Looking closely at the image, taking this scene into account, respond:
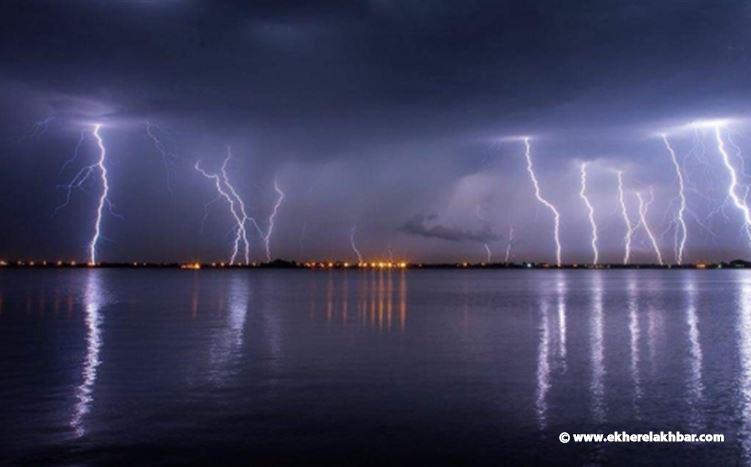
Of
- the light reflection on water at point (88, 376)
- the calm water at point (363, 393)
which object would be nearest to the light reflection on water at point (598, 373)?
the calm water at point (363, 393)

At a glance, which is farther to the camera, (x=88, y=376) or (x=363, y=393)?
(x=88, y=376)

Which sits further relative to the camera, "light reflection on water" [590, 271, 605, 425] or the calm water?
"light reflection on water" [590, 271, 605, 425]

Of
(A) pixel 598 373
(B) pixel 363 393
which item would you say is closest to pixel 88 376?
(B) pixel 363 393

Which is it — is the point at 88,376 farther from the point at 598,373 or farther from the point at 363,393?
the point at 598,373

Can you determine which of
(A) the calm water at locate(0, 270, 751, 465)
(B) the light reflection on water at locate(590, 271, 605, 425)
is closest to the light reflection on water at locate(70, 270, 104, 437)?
(A) the calm water at locate(0, 270, 751, 465)

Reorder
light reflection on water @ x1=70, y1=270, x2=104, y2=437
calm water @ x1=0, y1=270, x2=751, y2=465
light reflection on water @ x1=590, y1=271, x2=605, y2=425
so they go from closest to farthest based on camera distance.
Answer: calm water @ x1=0, y1=270, x2=751, y2=465 < light reflection on water @ x1=70, y1=270, x2=104, y2=437 < light reflection on water @ x1=590, y1=271, x2=605, y2=425

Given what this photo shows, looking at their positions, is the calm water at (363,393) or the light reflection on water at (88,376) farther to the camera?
the light reflection on water at (88,376)

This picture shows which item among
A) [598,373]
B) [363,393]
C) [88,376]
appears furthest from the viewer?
[598,373]

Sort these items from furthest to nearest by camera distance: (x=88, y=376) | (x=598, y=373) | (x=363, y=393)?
(x=598, y=373), (x=88, y=376), (x=363, y=393)

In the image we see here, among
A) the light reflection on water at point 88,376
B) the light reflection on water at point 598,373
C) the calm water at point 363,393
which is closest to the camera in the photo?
the calm water at point 363,393

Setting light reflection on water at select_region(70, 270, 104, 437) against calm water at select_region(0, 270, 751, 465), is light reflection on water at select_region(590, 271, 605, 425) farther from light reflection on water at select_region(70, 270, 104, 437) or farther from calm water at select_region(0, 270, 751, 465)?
light reflection on water at select_region(70, 270, 104, 437)

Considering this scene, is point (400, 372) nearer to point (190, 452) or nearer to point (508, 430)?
point (508, 430)

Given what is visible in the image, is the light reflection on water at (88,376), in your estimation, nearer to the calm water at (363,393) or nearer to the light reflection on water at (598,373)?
the calm water at (363,393)

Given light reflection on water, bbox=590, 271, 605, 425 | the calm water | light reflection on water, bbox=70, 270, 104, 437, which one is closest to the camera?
the calm water
